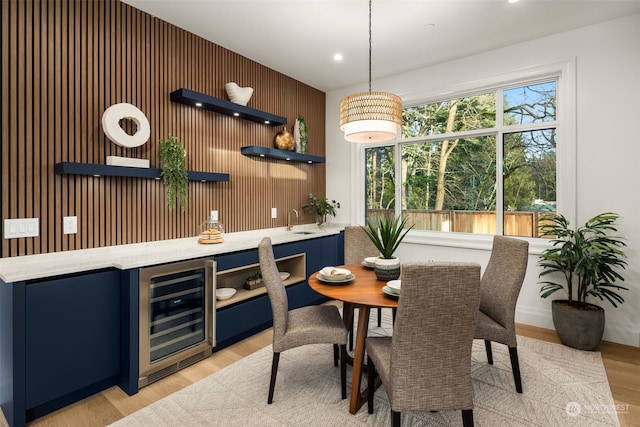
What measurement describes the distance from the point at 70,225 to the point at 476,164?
391 centimetres

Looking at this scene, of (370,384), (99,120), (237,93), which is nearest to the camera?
(370,384)

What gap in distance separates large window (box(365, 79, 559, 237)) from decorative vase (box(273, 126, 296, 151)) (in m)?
1.25

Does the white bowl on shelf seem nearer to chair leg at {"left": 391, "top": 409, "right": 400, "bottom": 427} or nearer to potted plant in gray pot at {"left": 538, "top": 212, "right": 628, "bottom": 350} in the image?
chair leg at {"left": 391, "top": 409, "right": 400, "bottom": 427}

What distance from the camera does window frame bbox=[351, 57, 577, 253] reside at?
3156 millimetres

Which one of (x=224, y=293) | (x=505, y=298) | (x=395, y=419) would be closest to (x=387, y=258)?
(x=505, y=298)

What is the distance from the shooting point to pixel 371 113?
227 centimetres

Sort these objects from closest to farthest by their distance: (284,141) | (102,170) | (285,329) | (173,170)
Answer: (285,329)
(102,170)
(173,170)
(284,141)

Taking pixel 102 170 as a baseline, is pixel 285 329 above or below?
below

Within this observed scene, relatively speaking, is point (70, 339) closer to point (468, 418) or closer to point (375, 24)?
point (468, 418)

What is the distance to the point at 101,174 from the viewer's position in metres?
2.35

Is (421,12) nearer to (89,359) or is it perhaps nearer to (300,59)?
(300,59)

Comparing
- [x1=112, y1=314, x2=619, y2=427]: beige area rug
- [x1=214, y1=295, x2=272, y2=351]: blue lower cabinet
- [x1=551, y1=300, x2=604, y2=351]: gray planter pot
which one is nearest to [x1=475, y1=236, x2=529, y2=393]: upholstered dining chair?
[x1=112, y1=314, x2=619, y2=427]: beige area rug

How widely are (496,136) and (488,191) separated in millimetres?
607

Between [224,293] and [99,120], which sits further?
[224,293]
